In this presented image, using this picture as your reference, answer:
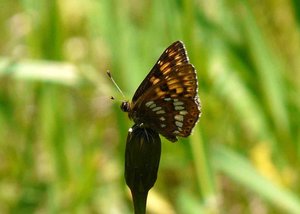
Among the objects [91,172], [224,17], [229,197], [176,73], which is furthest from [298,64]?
[176,73]

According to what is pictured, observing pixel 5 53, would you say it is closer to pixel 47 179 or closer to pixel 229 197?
pixel 47 179

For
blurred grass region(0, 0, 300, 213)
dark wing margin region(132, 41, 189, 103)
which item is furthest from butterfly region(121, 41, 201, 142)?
blurred grass region(0, 0, 300, 213)

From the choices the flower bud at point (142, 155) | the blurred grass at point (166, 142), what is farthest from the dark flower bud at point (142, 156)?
the blurred grass at point (166, 142)

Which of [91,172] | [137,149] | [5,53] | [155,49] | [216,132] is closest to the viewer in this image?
[137,149]

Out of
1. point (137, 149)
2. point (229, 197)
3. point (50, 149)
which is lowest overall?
point (229, 197)

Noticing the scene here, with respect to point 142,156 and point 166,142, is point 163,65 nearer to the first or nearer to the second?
point 142,156

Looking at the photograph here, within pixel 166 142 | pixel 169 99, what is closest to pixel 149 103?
pixel 169 99

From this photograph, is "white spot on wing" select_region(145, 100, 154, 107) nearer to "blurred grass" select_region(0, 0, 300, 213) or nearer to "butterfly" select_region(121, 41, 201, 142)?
"butterfly" select_region(121, 41, 201, 142)
